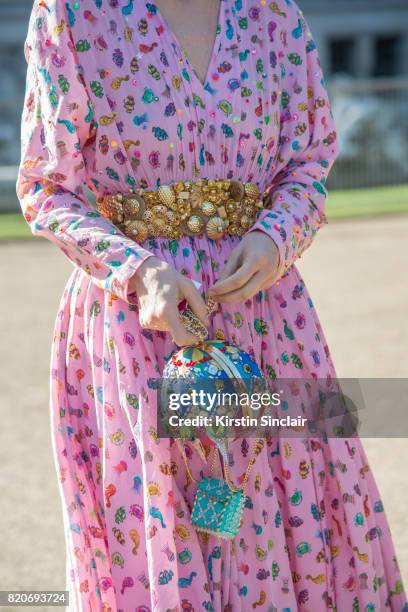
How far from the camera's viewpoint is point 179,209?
2.22 m

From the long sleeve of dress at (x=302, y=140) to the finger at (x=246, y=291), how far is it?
14 cm

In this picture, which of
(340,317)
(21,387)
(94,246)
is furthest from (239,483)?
(340,317)

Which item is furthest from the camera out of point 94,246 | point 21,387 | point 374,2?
point 374,2

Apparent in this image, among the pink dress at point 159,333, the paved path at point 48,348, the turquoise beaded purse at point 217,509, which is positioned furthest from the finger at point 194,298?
the paved path at point 48,348

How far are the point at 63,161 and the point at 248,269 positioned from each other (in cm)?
42

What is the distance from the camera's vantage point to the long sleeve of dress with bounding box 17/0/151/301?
212 centimetres

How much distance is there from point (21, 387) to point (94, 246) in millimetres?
3913

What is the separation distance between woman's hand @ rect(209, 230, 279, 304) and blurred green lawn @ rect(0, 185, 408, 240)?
1058 centimetres

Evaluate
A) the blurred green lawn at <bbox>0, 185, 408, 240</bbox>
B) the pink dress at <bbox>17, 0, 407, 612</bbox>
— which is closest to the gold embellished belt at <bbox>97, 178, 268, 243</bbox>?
the pink dress at <bbox>17, 0, 407, 612</bbox>

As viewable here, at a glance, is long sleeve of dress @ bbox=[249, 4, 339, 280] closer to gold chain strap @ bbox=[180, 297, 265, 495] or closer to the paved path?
gold chain strap @ bbox=[180, 297, 265, 495]

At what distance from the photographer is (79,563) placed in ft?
7.57

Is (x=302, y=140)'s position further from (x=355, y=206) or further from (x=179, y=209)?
(x=355, y=206)

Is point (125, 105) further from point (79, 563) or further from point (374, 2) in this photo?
point (374, 2)

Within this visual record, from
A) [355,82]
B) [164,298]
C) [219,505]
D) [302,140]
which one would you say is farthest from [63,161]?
[355,82]
